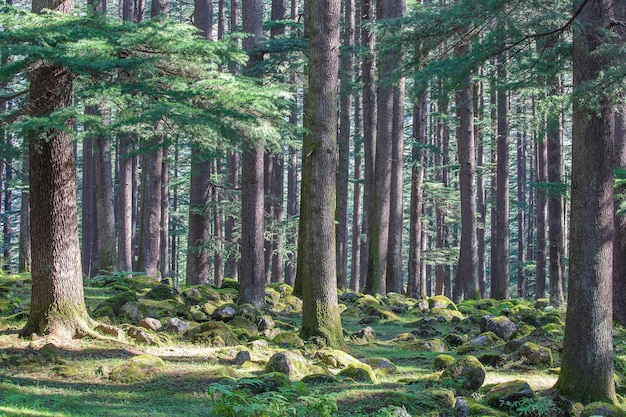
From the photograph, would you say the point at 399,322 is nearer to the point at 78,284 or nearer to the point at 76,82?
the point at 78,284

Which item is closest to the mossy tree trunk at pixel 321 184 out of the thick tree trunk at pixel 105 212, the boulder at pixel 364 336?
the boulder at pixel 364 336

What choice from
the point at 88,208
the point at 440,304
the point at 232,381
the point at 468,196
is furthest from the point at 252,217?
the point at 88,208

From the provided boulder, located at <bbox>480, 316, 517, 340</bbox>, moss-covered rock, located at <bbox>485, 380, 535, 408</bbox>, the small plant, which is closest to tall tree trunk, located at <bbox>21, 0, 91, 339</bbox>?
moss-covered rock, located at <bbox>485, 380, 535, 408</bbox>

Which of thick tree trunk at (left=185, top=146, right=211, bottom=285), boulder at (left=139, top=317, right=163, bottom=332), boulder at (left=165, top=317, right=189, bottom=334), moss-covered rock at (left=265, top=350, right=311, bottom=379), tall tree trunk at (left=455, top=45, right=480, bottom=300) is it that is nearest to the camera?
moss-covered rock at (left=265, top=350, right=311, bottom=379)

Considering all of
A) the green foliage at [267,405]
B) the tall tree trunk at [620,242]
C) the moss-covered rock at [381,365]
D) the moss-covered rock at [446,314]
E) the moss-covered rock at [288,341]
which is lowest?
the moss-covered rock at [446,314]

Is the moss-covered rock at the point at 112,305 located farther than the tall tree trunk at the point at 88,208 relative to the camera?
No

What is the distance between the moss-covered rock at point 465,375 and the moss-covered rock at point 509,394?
0.75 meters

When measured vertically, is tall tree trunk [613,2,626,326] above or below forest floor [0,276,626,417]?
above

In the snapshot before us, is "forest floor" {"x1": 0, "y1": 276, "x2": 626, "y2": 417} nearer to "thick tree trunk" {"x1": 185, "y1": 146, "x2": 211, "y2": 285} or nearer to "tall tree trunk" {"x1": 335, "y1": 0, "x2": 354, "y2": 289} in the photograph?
"thick tree trunk" {"x1": 185, "y1": 146, "x2": 211, "y2": 285}

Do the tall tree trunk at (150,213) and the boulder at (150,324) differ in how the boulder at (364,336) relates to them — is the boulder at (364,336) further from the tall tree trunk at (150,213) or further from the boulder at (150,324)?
the tall tree trunk at (150,213)

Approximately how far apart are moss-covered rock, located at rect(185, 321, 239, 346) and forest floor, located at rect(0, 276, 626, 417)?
0.20 ft

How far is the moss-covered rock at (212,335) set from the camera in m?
10.2

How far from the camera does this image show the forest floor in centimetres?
633

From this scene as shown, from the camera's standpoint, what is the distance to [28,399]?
21.3 ft
